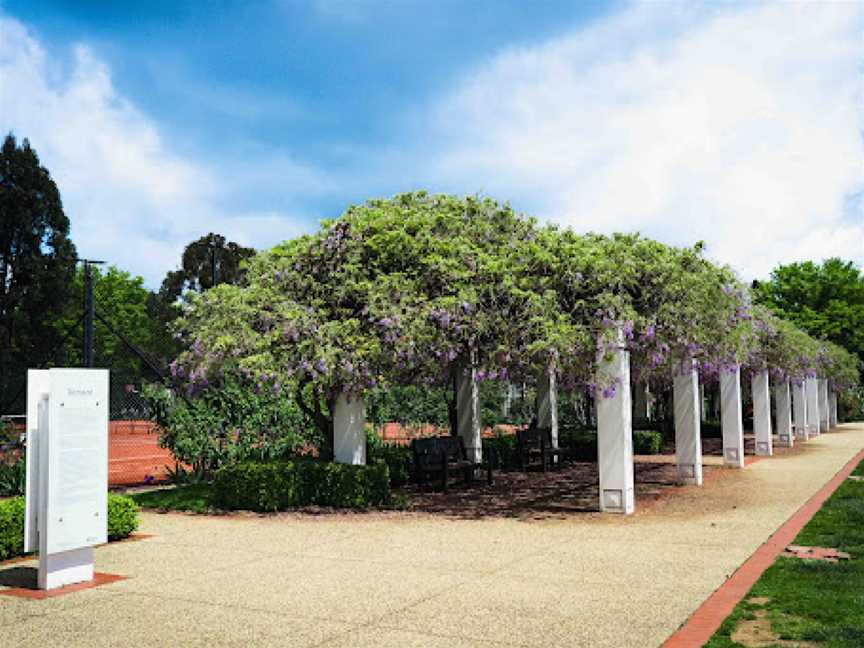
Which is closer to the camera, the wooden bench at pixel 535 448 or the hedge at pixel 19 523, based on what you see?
the hedge at pixel 19 523

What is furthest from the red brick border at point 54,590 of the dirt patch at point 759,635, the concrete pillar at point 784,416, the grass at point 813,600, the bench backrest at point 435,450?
the concrete pillar at point 784,416

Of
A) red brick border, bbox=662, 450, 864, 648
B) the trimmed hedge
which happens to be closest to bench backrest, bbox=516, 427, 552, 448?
the trimmed hedge

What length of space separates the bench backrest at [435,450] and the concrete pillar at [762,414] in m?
11.2

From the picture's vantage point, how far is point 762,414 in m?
25.3

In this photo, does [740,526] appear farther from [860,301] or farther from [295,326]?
[860,301]

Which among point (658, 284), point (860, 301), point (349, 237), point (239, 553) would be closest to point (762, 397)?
point (658, 284)

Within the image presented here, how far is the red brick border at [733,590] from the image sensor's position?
6242 millimetres

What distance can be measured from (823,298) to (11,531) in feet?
185

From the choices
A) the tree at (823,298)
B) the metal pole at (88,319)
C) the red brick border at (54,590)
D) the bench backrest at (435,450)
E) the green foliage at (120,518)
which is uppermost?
the tree at (823,298)

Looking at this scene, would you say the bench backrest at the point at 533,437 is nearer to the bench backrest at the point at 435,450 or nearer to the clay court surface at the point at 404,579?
the bench backrest at the point at 435,450

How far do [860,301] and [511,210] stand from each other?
49054 mm

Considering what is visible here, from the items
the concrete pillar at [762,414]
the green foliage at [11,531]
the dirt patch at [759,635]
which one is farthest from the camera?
the concrete pillar at [762,414]

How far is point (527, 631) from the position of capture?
21.1 ft

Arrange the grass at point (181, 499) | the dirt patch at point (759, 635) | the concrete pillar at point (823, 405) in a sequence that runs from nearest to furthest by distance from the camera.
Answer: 1. the dirt patch at point (759, 635)
2. the grass at point (181, 499)
3. the concrete pillar at point (823, 405)
